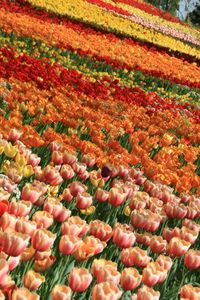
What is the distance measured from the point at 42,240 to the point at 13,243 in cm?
19

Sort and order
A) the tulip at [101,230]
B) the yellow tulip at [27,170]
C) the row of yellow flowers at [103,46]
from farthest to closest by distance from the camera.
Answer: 1. the row of yellow flowers at [103,46]
2. the yellow tulip at [27,170]
3. the tulip at [101,230]

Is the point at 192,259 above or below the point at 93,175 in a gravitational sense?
above

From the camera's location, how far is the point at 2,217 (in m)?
2.58

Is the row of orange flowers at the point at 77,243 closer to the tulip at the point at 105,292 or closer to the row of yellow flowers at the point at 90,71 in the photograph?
the tulip at the point at 105,292

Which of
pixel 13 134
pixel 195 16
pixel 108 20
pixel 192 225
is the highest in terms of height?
pixel 192 225

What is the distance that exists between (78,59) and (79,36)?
11.1 feet

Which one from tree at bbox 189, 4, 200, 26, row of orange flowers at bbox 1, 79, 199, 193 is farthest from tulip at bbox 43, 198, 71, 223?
tree at bbox 189, 4, 200, 26

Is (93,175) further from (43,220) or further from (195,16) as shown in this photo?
(195,16)

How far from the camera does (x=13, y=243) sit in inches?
92.4

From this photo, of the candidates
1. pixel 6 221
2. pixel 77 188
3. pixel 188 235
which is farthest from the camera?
pixel 77 188

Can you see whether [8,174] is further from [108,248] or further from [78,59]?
[78,59]

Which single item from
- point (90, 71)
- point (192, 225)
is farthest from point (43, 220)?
point (90, 71)

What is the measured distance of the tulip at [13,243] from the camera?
235cm

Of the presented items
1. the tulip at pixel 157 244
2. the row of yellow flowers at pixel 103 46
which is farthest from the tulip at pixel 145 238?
the row of yellow flowers at pixel 103 46
